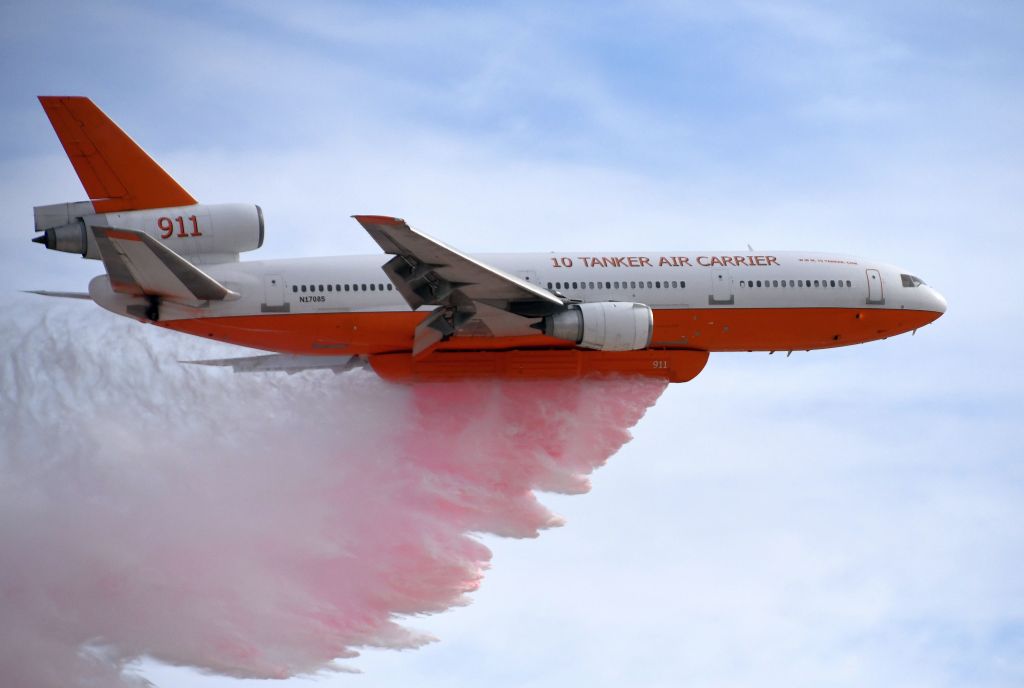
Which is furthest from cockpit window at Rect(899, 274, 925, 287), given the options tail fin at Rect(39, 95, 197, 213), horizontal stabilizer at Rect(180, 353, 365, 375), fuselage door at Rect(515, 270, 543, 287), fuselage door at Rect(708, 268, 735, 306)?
tail fin at Rect(39, 95, 197, 213)

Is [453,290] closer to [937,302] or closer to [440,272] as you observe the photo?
[440,272]

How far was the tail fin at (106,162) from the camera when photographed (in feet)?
148

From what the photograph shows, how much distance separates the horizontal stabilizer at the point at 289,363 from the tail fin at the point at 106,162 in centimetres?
486

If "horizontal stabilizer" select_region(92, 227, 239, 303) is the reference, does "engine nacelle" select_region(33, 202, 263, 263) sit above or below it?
above

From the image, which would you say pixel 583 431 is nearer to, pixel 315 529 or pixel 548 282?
pixel 548 282

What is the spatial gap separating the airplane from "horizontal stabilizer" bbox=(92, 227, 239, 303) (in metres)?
0.04

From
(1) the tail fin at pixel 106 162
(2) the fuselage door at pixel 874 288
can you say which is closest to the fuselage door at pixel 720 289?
(2) the fuselage door at pixel 874 288

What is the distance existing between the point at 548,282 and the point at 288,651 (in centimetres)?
1179

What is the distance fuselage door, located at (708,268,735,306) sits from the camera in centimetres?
4800

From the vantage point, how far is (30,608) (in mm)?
45188

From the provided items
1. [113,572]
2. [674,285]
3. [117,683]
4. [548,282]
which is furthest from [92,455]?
[674,285]

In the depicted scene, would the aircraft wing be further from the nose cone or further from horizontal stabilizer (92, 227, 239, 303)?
the nose cone

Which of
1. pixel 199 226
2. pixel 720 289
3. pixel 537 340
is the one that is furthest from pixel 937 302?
pixel 199 226

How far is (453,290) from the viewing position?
148 feet
